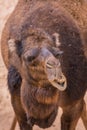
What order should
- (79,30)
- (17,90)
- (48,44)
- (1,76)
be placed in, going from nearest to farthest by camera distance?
1. (48,44)
2. (17,90)
3. (79,30)
4. (1,76)

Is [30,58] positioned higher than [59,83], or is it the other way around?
[30,58]

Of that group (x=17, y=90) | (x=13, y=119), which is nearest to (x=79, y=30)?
(x=17, y=90)

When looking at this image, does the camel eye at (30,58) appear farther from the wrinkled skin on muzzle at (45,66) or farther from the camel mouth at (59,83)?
the camel mouth at (59,83)

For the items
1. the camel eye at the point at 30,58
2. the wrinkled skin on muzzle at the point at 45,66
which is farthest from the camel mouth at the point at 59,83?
the camel eye at the point at 30,58

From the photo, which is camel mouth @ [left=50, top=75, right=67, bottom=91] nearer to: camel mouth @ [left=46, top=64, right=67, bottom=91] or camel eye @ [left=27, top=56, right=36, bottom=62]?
camel mouth @ [left=46, top=64, right=67, bottom=91]

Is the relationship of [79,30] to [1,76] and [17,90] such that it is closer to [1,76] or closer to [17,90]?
[17,90]

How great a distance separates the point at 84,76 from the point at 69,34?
219 millimetres

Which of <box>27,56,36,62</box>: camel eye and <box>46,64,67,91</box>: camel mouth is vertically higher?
<box>27,56,36,62</box>: camel eye

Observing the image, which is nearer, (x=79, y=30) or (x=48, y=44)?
(x=48, y=44)

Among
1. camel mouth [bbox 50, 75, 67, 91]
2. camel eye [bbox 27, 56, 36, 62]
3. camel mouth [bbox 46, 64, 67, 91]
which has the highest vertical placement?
camel eye [bbox 27, 56, 36, 62]

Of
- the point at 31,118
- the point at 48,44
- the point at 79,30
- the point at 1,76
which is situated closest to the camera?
the point at 48,44

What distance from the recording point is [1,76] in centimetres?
383

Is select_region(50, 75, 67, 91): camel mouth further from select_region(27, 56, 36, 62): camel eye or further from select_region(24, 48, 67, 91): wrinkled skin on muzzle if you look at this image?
select_region(27, 56, 36, 62): camel eye

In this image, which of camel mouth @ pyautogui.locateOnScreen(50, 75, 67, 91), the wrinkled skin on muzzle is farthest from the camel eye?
camel mouth @ pyautogui.locateOnScreen(50, 75, 67, 91)
